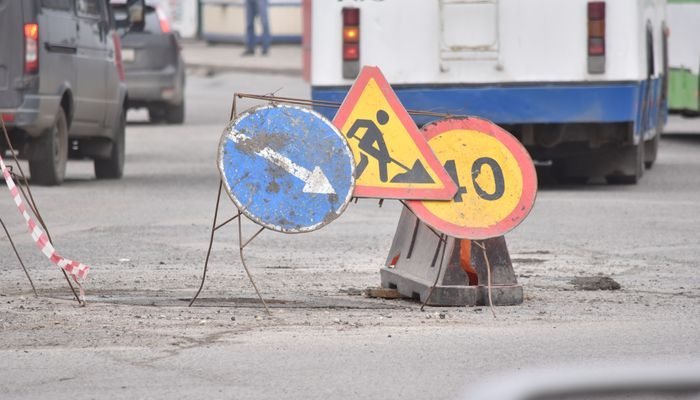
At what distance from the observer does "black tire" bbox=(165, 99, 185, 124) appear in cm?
2561

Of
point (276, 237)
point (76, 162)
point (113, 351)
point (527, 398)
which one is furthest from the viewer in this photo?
point (76, 162)

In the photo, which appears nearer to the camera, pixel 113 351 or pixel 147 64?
pixel 113 351

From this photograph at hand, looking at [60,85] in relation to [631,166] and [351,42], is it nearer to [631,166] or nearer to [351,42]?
[351,42]

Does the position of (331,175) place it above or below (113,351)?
above

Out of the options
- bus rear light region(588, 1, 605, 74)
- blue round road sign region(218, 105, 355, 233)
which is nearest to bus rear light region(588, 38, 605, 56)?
bus rear light region(588, 1, 605, 74)

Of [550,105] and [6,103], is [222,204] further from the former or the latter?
[550,105]

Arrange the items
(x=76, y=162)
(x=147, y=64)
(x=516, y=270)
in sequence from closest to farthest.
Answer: (x=516, y=270)
(x=76, y=162)
(x=147, y=64)

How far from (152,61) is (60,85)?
373 inches

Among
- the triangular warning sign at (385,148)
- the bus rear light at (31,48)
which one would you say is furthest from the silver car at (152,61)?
the triangular warning sign at (385,148)

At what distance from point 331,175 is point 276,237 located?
4020 mm

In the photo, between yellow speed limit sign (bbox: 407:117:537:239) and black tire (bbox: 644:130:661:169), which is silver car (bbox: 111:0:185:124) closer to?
black tire (bbox: 644:130:661:169)

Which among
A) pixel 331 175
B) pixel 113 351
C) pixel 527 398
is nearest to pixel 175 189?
pixel 331 175

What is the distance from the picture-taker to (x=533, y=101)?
47.3ft

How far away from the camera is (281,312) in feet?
25.0
